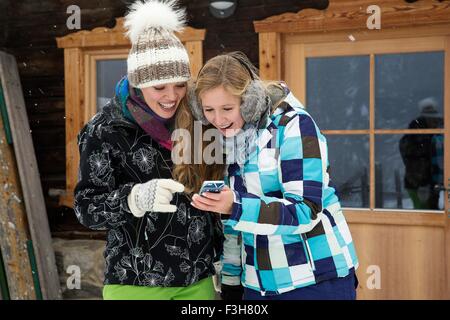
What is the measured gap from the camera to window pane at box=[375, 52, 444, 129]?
3.64m

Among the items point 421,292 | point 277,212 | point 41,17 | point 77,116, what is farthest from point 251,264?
point 41,17

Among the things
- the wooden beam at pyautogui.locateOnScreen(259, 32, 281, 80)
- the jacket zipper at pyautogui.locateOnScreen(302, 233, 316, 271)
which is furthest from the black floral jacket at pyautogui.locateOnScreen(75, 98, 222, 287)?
the wooden beam at pyautogui.locateOnScreen(259, 32, 281, 80)

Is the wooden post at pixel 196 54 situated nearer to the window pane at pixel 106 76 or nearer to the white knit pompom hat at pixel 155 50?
the window pane at pixel 106 76

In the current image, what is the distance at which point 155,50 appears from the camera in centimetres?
188

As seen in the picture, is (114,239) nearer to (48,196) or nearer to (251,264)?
(251,264)

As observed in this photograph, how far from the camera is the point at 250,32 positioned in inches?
154

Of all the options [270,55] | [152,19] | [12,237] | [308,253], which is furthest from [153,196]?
[12,237]

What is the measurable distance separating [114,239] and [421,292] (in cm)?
262

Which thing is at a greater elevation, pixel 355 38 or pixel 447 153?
pixel 355 38

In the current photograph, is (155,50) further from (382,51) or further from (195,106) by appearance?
(382,51)

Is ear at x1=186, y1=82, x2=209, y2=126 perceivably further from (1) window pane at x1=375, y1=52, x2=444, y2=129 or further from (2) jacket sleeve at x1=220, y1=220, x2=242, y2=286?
(1) window pane at x1=375, y1=52, x2=444, y2=129

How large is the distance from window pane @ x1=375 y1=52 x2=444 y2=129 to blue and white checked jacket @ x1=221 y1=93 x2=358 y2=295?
7.34 ft

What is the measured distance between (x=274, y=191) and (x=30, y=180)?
3.11 metres

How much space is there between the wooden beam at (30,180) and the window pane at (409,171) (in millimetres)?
2609
